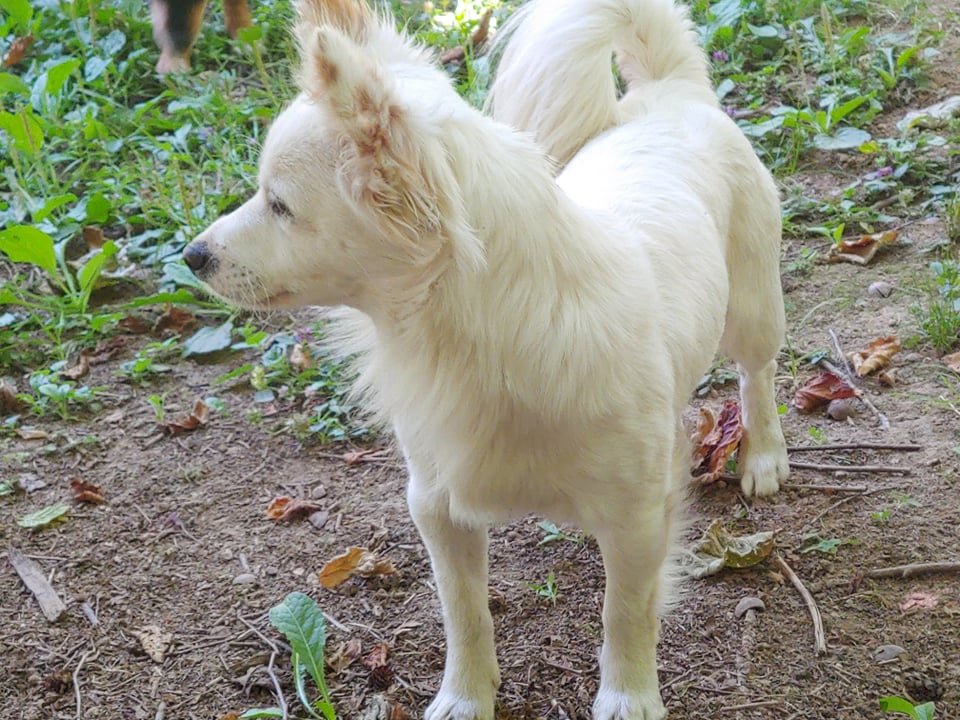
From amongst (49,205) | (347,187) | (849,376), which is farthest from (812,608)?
(49,205)

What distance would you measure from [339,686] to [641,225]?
141 centimetres

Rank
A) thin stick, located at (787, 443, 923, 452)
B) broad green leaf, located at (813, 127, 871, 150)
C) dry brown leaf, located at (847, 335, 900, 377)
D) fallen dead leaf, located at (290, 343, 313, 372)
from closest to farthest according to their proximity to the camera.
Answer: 1. thin stick, located at (787, 443, 923, 452)
2. dry brown leaf, located at (847, 335, 900, 377)
3. fallen dead leaf, located at (290, 343, 313, 372)
4. broad green leaf, located at (813, 127, 871, 150)

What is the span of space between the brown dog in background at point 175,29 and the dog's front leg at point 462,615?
3.77 m

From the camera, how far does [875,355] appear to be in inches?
151

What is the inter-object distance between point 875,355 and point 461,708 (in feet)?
6.73

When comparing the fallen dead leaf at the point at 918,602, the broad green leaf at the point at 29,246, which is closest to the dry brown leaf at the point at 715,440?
the fallen dead leaf at the point at 918,602

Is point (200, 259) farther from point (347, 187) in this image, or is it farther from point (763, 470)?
point (763, 470)

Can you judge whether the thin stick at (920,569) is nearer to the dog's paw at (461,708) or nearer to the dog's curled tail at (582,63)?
the dog's paw at (461,708)

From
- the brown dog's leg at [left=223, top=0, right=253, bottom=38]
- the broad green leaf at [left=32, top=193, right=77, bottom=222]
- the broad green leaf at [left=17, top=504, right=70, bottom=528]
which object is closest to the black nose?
the broad green leaf at [left=17, top=504, right=70, bottom=528]

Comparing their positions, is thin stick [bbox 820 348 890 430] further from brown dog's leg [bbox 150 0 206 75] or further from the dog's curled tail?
brown dog's leg [bbox 150 0 206 75]

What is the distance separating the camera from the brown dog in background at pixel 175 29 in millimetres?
5512

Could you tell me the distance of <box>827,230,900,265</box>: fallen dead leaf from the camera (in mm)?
4473

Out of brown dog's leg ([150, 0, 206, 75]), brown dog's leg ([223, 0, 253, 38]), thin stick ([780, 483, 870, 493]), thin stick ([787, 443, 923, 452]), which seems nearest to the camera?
thin stick ([780, 483, 870, 493])

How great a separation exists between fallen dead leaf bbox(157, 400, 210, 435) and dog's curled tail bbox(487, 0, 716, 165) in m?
1.54
